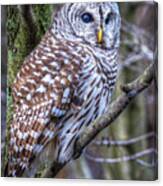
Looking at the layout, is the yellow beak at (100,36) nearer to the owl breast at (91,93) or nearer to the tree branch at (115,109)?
the owl breast at (91,93)

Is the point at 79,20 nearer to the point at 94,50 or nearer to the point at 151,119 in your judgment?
the point at 94,50

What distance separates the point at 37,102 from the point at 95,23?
0.40 m

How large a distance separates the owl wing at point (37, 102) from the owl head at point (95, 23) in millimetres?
105

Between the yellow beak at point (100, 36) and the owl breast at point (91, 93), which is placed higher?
the yellow beak at point (100, 36)

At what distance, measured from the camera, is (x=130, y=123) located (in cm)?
230

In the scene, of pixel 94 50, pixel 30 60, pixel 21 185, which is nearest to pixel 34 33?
pixel 30 60

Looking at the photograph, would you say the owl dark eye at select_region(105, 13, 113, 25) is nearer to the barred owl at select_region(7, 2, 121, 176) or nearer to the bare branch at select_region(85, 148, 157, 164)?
the barred owl at select_region(7, 2, 121, 176)

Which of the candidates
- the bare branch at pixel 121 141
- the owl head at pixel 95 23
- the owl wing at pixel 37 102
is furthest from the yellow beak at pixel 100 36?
the bare branch at pixel 121 141

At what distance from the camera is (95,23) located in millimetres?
2301

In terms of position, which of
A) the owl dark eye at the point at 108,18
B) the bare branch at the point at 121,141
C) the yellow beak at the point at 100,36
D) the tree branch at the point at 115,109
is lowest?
the bare branch at the point at 121,141

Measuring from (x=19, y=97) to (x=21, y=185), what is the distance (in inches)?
14.4

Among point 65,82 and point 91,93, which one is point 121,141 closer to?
point 91,93

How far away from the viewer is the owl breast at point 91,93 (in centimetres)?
233

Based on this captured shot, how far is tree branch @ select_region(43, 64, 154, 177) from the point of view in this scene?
2.29m
